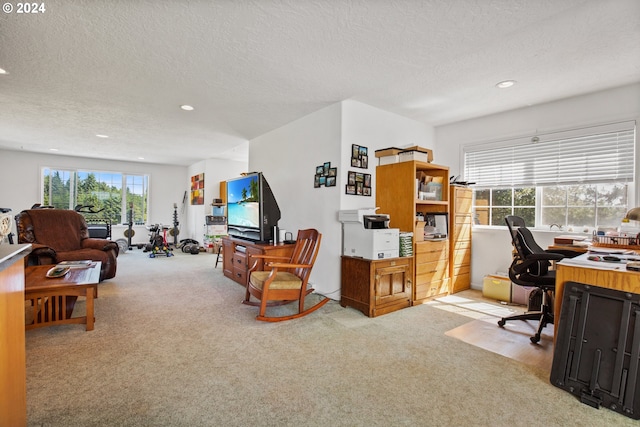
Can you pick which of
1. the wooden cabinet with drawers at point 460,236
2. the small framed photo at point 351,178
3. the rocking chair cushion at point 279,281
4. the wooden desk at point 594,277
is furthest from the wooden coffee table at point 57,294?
the wooden cabinet with drawers at point 460,236

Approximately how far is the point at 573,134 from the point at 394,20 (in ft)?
9.49

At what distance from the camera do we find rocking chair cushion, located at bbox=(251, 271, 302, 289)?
3041 mm

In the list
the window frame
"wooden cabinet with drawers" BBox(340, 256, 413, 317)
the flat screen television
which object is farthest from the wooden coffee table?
the window frame

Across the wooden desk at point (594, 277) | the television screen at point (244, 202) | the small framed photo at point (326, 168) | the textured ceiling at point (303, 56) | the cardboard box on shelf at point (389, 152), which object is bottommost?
the wooden desk at point (594, 277)

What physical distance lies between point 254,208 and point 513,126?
12.2 feet

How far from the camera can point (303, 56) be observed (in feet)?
8.69

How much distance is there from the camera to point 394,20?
2.14m

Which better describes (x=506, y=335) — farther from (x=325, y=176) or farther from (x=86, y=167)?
(x=86, y=167)

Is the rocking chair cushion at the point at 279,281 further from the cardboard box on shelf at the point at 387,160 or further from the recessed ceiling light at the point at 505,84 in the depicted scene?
the recessed ceiling light at the point at 505,84

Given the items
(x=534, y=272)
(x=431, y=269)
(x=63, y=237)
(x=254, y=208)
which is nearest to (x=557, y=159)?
(x=534, y=272)

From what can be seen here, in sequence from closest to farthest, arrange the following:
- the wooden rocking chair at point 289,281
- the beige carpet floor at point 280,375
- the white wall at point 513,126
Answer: the beige carpet floor at point 280,375 → the wooden rocking chair at point 289,281 → the white wall at point 513,126

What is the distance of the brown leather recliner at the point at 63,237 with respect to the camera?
4.16 meters

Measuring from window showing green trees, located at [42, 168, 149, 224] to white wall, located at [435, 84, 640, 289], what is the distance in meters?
8.30

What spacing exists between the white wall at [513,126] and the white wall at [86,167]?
7.89m
